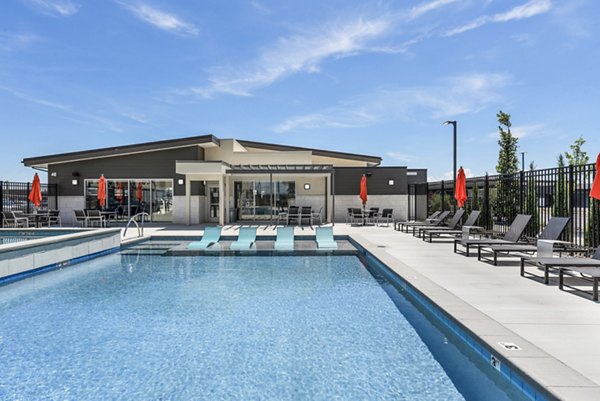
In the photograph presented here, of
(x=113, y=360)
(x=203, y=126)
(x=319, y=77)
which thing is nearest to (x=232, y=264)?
(x=113, y=360)

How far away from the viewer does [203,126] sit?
2505 cm

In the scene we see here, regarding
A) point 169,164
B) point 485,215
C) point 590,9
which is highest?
point 590,9

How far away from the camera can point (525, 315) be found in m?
4.41

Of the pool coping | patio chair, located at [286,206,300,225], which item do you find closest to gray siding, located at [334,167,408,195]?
patio chair, located at [286,206,300,225]

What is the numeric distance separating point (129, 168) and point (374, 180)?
12641 mm

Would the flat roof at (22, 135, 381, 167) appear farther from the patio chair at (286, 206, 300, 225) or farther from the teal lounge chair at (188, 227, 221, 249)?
the teal lounge chair at (188, 227, 221, 249)

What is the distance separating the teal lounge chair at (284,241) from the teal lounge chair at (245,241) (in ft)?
2.63

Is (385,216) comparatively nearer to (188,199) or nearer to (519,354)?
(188,199)

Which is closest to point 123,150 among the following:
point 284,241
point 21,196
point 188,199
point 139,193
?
point 139,193

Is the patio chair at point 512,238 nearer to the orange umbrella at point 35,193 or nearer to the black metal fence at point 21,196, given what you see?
the orange umbrella at point 35,193

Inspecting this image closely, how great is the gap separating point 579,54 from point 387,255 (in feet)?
36.0

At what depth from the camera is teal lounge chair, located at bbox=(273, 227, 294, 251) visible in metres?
11.3

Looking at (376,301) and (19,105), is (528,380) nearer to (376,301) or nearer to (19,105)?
(376,301)

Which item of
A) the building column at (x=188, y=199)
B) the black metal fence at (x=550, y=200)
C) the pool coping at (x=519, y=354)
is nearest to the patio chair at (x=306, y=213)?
the building column at (x=188, y=199)
